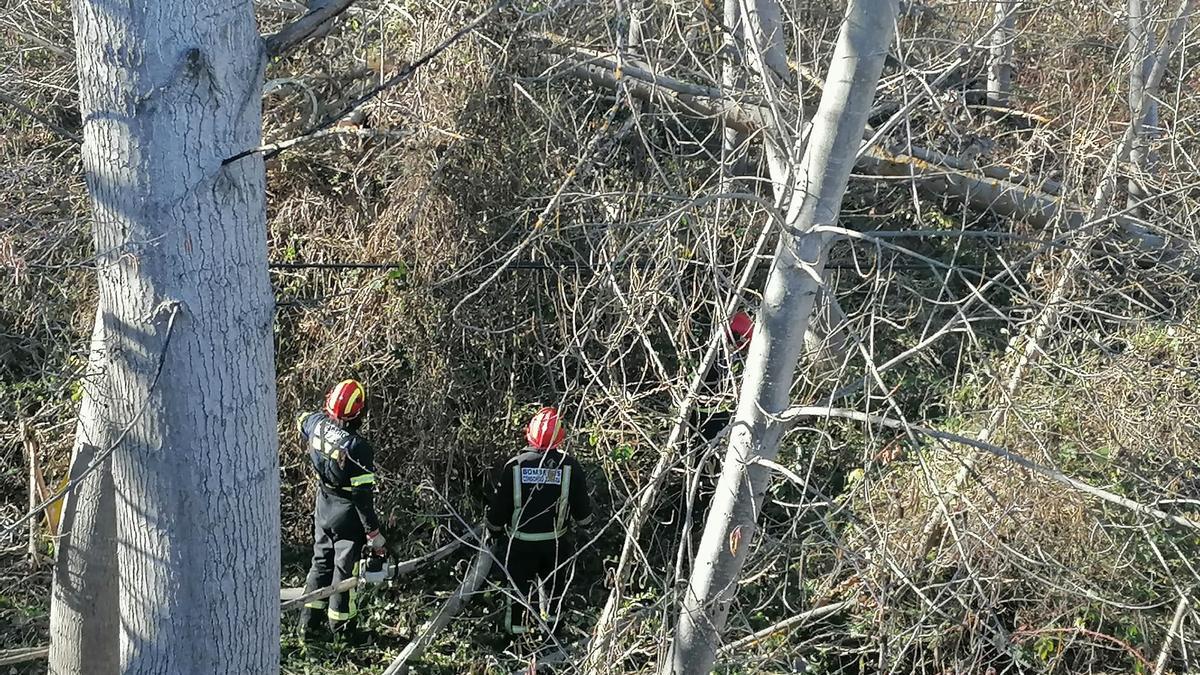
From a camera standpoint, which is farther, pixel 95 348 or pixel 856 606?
pixel 856 606

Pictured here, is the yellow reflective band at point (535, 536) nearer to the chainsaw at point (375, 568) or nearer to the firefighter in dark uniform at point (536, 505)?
the firefighter in dark uniform at point (536, 505)

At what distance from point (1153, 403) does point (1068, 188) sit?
4.55ft

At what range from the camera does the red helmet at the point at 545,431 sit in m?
6.44

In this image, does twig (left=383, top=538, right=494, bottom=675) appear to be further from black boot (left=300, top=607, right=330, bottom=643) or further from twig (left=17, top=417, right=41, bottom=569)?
twig (left=17, top=417, right=41, bottom=569)

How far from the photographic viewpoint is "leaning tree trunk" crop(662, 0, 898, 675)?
3914 millimetres

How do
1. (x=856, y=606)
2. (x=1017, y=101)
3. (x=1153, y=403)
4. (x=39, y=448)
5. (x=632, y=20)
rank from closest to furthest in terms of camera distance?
1. (x=1153, y=403)
2. (x=856, y=606)
3. (x=632, y=20)
4. (x=39, y=448)
5. (x=1017, y=101)

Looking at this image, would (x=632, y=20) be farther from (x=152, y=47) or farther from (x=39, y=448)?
Result: (x=39, y=448)

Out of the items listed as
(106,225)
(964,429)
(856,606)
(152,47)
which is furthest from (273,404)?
(964,429)

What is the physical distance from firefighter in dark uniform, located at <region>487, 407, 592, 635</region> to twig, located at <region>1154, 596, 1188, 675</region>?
3.41m

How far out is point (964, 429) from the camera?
6.90 m

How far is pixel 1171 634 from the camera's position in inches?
221

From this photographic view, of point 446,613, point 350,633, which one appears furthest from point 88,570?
point 446,613

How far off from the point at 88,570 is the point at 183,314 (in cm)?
245

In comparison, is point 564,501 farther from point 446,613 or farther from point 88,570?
point 88,570
